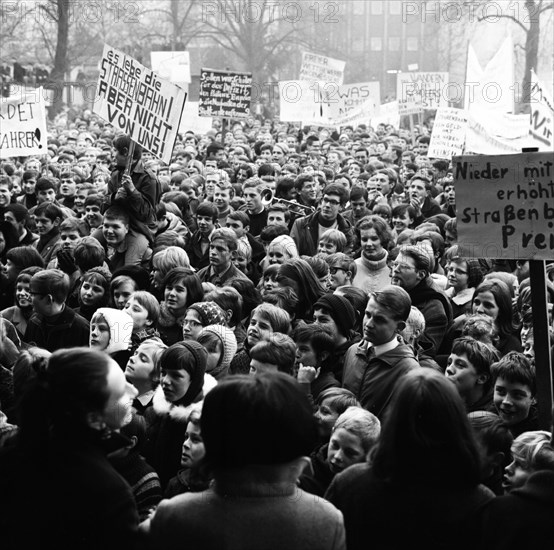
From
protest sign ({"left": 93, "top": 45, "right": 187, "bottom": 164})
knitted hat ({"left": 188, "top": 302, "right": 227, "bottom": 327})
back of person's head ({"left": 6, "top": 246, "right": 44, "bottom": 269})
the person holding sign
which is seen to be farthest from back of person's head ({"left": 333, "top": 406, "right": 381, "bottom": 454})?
protest sign ({"left": 93, "top": 45, "right": 187, "bottom": 164})

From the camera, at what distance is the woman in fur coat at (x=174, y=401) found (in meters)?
4.83

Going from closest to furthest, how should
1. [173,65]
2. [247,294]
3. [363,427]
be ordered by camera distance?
1. [363,427]
2. [247,294]
3. [173,65]

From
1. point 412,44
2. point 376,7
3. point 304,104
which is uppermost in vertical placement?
point 376,7

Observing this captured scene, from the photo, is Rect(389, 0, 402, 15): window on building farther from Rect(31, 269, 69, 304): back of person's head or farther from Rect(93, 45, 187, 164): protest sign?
Rect(31, 269, 69, 304): back of person's head

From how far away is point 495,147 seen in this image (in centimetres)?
1239

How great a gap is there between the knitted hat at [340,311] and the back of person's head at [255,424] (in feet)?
11.0

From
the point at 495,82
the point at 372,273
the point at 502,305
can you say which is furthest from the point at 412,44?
the point at 502,305

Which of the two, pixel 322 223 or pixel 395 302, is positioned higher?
pixel 322 223

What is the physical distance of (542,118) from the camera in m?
9.14

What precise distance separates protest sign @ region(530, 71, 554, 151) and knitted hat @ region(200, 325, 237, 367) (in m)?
3.89

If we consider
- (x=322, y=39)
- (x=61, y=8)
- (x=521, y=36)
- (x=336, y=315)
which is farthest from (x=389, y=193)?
(x=521, y=36)

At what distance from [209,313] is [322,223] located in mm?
4083

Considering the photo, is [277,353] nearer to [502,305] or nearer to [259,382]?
[502,305]

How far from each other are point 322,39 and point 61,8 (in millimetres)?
27448
